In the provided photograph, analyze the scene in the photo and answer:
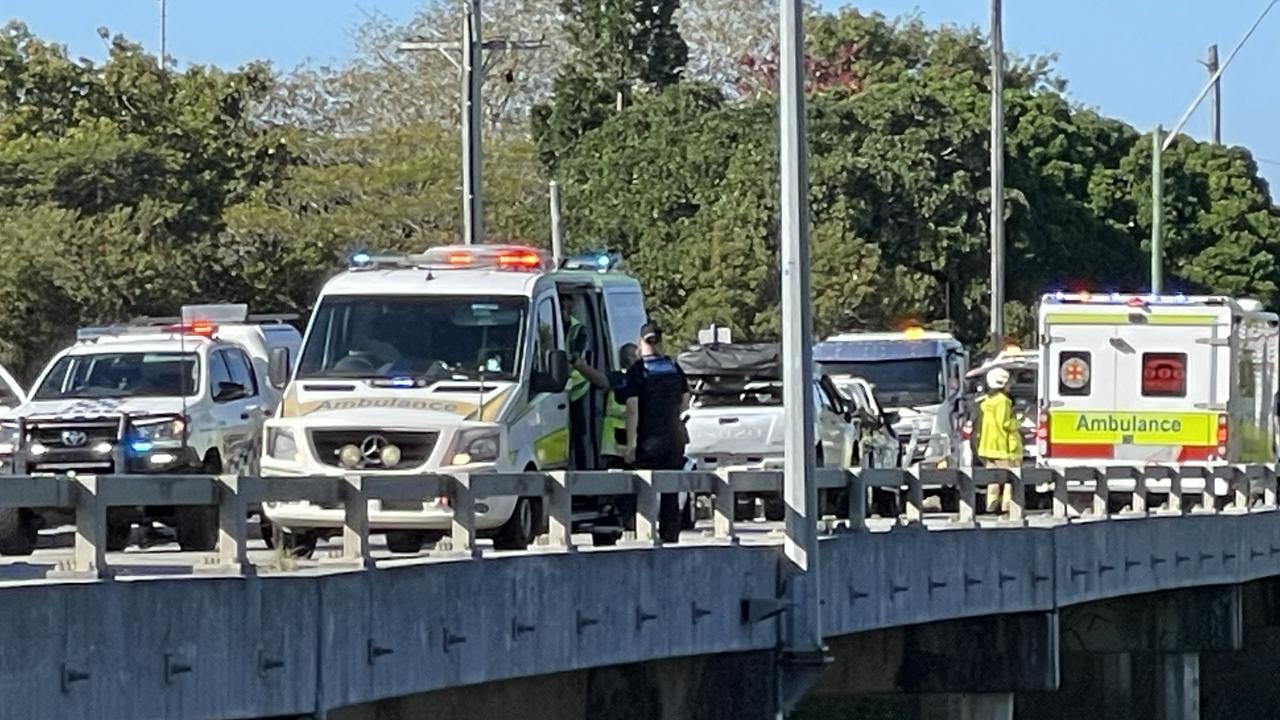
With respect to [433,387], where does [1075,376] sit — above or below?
below

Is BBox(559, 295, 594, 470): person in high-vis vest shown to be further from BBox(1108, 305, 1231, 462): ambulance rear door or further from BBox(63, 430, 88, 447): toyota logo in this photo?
BBox(1108, 305, 1231, 462): ambulance rear door

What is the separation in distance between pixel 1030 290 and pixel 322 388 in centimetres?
5303

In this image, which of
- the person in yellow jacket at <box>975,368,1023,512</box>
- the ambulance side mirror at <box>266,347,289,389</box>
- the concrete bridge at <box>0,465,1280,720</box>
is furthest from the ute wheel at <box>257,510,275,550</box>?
the person in yellow jacket at <box>975,368,1023,512</box>

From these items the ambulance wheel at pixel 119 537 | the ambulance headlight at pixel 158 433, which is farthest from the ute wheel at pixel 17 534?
the ambulance headlight at pixel 158 433

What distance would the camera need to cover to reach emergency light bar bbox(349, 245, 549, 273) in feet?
68.4

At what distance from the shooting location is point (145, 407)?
23.3 metres

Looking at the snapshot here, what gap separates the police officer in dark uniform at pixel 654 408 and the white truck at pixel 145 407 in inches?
157

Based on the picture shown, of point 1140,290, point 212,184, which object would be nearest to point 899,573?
point 212,184

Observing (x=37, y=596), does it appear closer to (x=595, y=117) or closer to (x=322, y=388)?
(x=322, y=388)

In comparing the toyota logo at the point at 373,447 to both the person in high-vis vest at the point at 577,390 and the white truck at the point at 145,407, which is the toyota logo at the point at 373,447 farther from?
the white truck at the point at 145,407

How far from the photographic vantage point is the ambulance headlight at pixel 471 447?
18.9m

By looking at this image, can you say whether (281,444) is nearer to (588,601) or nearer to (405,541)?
(405,541)

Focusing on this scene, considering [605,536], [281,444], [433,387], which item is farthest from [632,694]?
[281,444]

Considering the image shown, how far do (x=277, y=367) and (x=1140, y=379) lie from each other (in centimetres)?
1250
